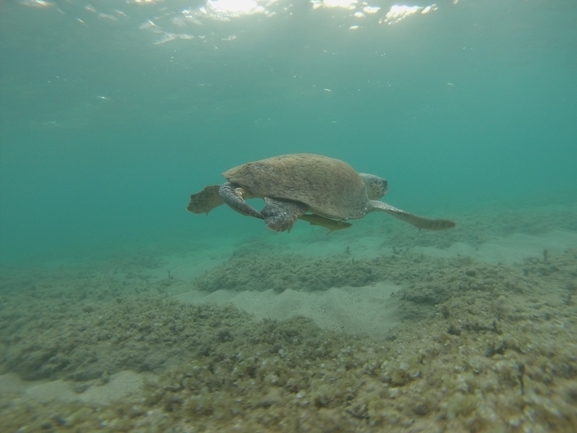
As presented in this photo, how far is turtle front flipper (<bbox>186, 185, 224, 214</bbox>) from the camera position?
5027mm

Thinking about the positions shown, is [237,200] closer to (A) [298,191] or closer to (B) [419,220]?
(A) [298,191]

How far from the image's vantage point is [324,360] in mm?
2791

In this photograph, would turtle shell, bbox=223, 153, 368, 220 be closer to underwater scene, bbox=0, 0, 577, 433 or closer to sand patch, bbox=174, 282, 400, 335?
underwater scene, bbox=0, 0, 577, 433

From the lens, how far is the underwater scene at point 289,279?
1.97 m

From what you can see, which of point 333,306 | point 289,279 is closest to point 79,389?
point 333,306

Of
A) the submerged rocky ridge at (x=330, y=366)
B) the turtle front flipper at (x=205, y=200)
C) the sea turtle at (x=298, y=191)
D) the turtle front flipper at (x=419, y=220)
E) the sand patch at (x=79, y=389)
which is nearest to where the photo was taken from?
the submerged rocky ridge at (x=330, y=366)

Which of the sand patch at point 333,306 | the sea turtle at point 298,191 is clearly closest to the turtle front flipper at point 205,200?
the sea turtle at point 298,191

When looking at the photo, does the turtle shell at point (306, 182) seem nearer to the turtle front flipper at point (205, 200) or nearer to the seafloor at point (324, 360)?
the turtle front flipper at point (205, 200)

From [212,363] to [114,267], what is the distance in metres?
14.4

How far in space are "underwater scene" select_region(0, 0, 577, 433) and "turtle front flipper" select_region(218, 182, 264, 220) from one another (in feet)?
0.11

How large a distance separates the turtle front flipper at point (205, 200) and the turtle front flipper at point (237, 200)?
45.9 inches

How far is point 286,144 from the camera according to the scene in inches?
3140

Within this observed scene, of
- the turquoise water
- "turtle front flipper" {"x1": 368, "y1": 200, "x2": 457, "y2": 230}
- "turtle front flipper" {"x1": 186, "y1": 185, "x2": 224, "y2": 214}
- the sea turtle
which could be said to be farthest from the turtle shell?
the turquoise water

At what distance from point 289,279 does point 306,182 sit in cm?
372
